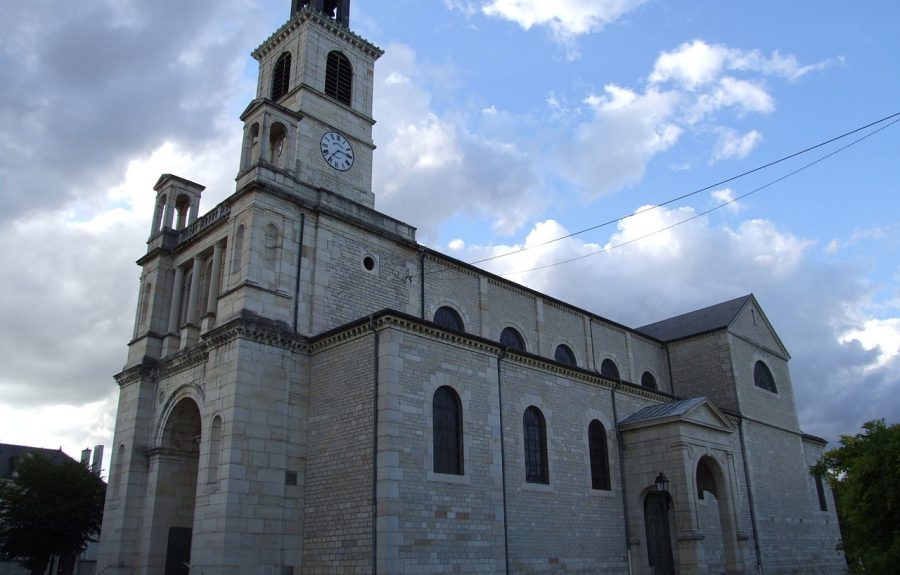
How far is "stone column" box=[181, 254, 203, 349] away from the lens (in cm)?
2441

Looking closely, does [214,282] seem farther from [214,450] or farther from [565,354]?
[565,354]

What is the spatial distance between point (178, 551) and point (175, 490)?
1.92 meters

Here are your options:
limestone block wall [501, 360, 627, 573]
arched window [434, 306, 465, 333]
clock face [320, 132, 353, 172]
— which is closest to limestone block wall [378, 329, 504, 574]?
limestone block wall [501, 360, 627, 573]

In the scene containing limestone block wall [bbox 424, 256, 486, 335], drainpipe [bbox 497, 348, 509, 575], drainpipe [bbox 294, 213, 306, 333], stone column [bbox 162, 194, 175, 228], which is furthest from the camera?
stone column [bbox 162, 194, 175, 228]

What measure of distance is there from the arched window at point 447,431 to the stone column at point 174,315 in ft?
33.9

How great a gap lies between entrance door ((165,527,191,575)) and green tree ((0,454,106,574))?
31.5 feet

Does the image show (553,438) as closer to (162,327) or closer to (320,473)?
(320,473)

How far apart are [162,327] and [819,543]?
3195 cm

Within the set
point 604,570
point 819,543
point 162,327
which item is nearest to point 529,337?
point 604,570

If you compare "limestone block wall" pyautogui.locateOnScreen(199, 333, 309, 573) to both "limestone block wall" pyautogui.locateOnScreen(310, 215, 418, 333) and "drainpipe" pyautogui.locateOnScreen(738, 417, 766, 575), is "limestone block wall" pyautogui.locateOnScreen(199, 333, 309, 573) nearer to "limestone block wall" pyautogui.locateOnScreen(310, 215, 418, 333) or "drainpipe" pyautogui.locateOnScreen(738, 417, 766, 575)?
"limestone block wall" pyautogui.locateOnScreen(310, 215, 418, 333)

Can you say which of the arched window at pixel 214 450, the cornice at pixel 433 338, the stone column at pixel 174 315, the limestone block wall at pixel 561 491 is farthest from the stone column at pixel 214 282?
the limestone block wall at pixel 561 491

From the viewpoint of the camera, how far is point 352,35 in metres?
30.1

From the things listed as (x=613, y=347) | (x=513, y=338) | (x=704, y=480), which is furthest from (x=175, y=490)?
(x=613, y=347)

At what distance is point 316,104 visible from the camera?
27734 millimetres
